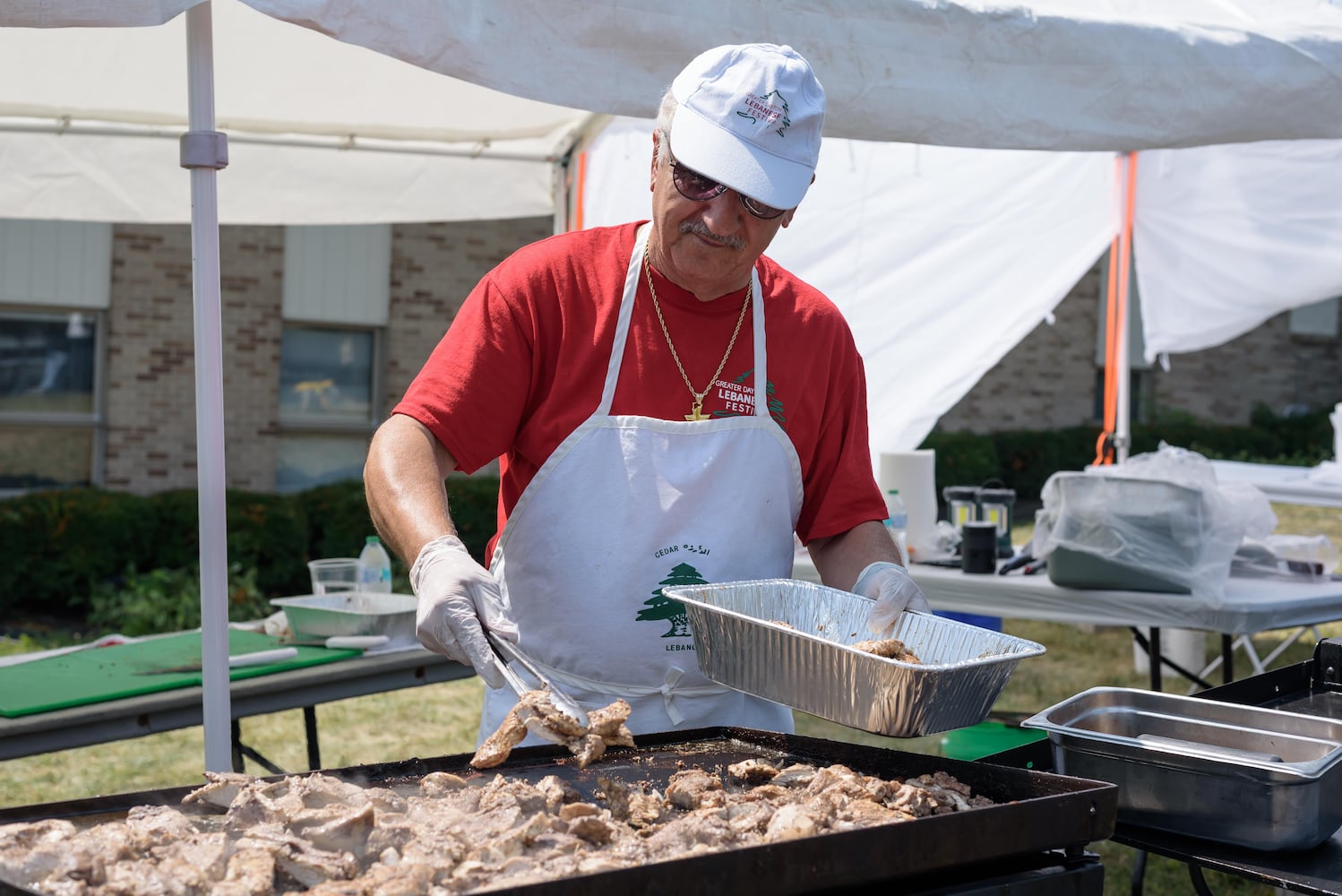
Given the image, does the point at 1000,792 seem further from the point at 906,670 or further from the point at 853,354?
the point at 853,354

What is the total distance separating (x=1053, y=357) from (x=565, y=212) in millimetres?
9793

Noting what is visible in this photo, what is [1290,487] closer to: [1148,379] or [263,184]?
[263,184]

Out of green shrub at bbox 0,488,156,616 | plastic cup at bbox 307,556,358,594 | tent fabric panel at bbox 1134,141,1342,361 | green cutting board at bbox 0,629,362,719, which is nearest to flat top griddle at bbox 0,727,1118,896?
green cutting board at bbox 0,629,362,719

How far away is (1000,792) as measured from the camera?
171cm

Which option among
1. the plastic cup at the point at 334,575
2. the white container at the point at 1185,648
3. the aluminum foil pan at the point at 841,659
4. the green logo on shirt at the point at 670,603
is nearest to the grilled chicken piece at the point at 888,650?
the aluminum foil pan at the point at 841,659

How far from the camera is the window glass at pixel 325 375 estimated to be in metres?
8.98

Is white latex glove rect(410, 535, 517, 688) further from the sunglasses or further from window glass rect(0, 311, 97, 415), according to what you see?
window glass rect(0, 311, 97, 415)

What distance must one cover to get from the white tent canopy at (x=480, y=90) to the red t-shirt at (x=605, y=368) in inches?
16.4

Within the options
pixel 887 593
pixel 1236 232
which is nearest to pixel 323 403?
pixel 1236 232

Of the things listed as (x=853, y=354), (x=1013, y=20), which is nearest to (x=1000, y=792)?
(x=853, y=354)

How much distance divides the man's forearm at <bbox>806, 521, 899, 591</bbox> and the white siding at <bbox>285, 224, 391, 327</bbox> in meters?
6.97

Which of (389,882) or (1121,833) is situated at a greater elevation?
(389,882)

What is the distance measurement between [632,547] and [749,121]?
74 centimetres

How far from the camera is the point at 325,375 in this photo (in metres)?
9.11
